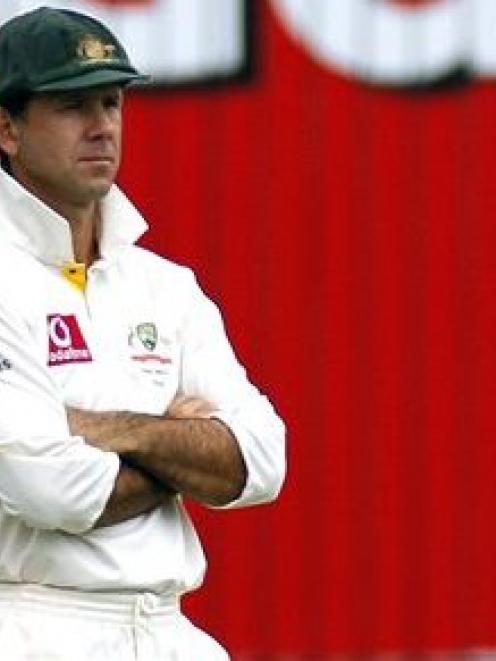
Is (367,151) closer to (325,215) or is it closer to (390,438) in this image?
(325,215)

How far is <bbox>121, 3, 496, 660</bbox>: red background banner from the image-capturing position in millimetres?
6535

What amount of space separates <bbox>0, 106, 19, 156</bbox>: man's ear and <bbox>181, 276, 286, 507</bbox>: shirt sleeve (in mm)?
386

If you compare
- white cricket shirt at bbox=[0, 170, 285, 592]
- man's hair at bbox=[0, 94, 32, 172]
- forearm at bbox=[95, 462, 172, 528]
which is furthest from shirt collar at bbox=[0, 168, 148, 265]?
forearm at bbox=[95, 462, 172, 528]

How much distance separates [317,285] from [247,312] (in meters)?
0.17

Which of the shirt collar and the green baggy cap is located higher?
the green baggy cap

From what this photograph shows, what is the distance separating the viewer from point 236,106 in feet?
21.5

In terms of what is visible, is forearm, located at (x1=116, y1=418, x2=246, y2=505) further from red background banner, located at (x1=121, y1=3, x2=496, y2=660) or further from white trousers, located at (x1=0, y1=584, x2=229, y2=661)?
red background banner, located at (x1=121, y1=3, x2=496, y2=660)

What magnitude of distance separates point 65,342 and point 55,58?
47 centimetres

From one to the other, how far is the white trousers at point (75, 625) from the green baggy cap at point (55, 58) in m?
0.81

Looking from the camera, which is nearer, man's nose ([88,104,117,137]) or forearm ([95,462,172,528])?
forearm ([95,462,172,528])

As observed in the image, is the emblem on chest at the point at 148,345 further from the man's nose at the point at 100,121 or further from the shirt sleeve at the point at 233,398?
the man's nose at the point at 100,121

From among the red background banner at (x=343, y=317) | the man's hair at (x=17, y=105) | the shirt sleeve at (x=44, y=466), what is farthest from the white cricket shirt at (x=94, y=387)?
the red background banner at (x=343, y=317)

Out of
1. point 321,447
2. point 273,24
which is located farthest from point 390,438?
point 273,24

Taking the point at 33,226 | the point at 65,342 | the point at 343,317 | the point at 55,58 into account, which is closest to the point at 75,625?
the point at 65,342
